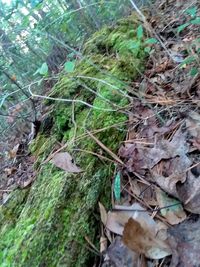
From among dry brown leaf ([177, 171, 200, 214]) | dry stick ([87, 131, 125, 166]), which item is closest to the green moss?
dry stick ([87, 131, 125, 166])

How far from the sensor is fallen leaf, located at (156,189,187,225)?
1.07 meters

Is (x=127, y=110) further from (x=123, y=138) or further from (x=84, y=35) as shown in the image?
(x=84, y=35)

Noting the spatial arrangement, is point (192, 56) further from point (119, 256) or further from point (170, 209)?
point (119, 256)

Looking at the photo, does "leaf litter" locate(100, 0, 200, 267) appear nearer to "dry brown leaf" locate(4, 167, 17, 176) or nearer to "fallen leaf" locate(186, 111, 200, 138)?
"fallen leaf" locate(186, 111, 200, 138)

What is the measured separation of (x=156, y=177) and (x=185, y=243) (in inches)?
11.3

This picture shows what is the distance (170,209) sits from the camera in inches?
43.4

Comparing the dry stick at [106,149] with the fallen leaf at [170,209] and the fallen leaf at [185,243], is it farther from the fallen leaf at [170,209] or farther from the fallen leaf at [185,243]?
the fallen leaf at [185,243]

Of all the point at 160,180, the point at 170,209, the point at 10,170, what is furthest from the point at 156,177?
the point at 10,170

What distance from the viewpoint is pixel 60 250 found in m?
1.10

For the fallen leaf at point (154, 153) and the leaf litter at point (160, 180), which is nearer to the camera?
the leaf litter at point (160, 180)

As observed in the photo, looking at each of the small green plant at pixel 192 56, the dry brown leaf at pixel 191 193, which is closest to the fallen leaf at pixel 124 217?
the dry brown leaf at pixel 191 193

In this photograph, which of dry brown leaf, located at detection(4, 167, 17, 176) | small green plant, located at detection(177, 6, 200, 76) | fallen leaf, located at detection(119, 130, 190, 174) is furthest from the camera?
dry brown leaf, located at detection(4, 167, 17, 176)

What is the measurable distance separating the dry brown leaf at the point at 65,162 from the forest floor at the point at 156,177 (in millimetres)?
147

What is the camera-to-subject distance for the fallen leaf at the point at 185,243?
37.5 inches
